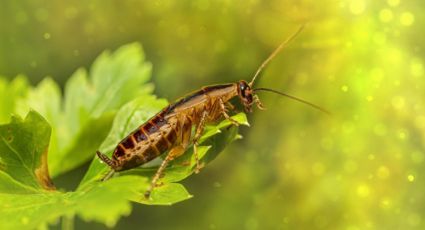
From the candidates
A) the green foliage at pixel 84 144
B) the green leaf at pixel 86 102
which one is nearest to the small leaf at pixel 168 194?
the green foliage at pixel 84 144

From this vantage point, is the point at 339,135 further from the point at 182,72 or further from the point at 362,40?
the point at 182,72

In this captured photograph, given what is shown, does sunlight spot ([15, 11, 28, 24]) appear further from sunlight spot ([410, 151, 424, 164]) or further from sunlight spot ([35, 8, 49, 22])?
sunlight spot ([410, 151, 424, 164])

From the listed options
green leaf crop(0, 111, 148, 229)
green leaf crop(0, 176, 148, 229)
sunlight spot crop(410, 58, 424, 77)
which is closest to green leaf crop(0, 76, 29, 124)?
green leaf crop(0, 111, 148, 229)

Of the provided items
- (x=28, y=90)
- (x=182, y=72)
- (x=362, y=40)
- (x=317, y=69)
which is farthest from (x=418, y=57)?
(x=28, y=90)

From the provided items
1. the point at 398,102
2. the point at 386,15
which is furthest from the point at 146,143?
the point at 386,15

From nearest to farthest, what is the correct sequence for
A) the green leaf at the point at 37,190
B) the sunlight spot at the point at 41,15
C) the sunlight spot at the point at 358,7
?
1. the green leaf at the point at 37,190
2. the sunlight spot at the point at 358,7
3. the sunlight spot at the point at 41,15

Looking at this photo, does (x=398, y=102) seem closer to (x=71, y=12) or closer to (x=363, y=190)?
(x=363, y=190)

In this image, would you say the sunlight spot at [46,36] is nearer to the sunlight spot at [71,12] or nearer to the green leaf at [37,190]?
the sunlight spot at [71,12]
